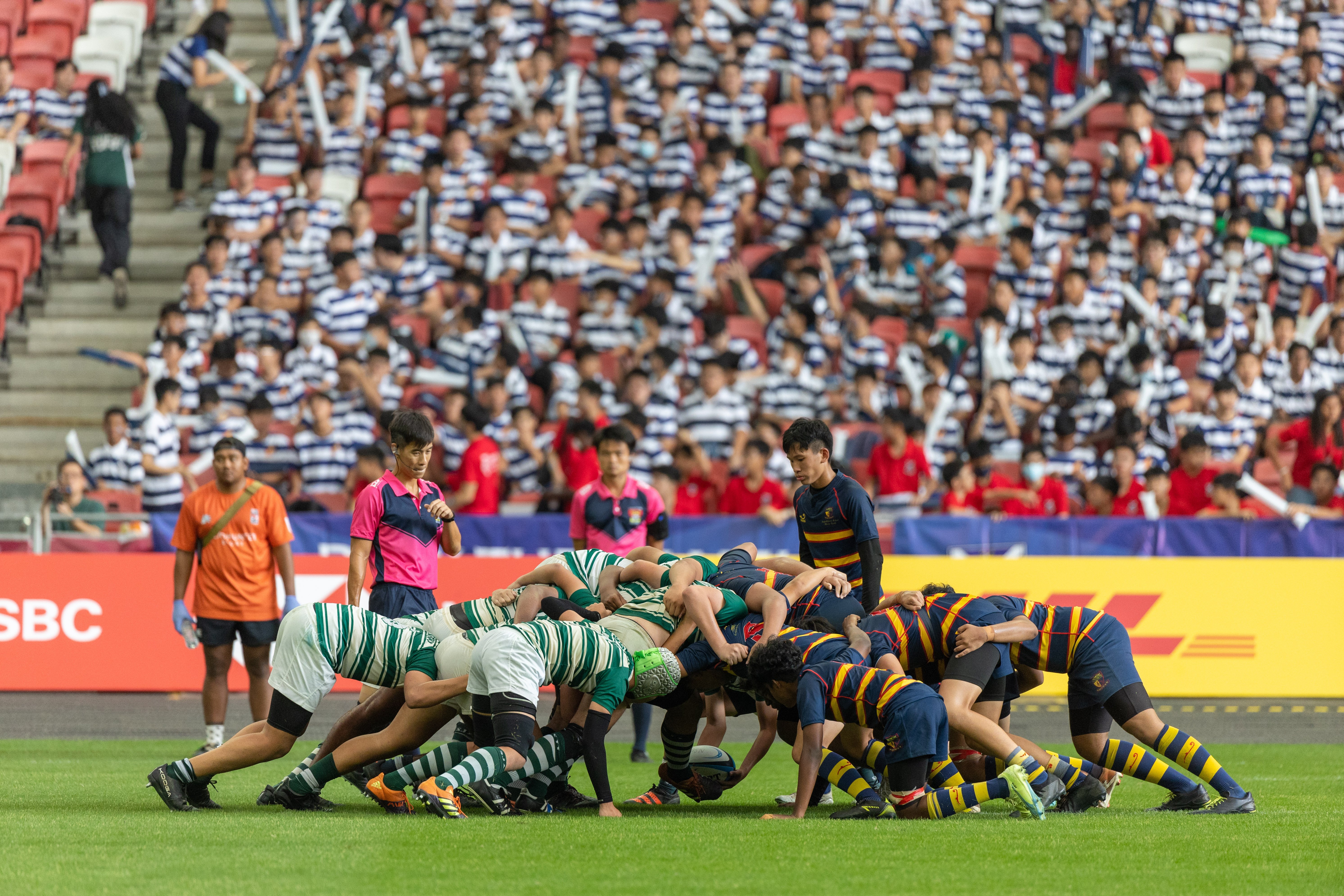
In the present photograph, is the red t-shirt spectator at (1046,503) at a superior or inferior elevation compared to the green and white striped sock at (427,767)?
inferior

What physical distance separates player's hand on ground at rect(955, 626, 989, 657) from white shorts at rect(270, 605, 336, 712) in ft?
10.8

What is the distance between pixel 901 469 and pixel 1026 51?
8.10 m

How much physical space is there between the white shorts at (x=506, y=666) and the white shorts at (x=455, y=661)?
0.20 meters

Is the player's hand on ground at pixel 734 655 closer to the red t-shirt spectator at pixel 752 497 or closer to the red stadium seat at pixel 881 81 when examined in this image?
the red t-shirt spectator at pixel 752 497

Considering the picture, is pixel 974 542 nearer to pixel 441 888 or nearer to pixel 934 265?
pixel 934 265

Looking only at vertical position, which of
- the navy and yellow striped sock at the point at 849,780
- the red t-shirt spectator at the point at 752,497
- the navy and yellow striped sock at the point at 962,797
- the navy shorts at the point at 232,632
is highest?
the navy and yellow striped sock at the point at 962,797

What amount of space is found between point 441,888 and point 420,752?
4.56 meters

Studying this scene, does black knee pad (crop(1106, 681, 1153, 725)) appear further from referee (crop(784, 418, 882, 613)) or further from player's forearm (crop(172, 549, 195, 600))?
player's forearm (crop(172, 549, 195, 600))

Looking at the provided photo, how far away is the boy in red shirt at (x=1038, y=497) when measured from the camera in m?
14.8

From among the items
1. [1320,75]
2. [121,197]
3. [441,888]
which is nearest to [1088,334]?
[1320,75]

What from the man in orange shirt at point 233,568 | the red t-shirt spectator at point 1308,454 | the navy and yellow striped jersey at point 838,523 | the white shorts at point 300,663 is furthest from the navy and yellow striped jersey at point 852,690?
the red t-shirt spectator at point 1308,454

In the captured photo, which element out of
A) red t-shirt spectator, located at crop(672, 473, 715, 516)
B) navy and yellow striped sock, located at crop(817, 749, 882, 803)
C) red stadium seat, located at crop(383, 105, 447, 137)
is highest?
red stadium seat, located at crop(383, 105, 447, 137)

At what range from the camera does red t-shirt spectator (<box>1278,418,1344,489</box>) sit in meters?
15.1

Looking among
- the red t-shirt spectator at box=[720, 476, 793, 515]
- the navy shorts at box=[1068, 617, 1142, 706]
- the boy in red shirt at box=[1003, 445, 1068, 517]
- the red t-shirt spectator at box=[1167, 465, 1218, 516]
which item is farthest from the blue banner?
the navy shorts at box=[1068, 617, 1142, 706]
